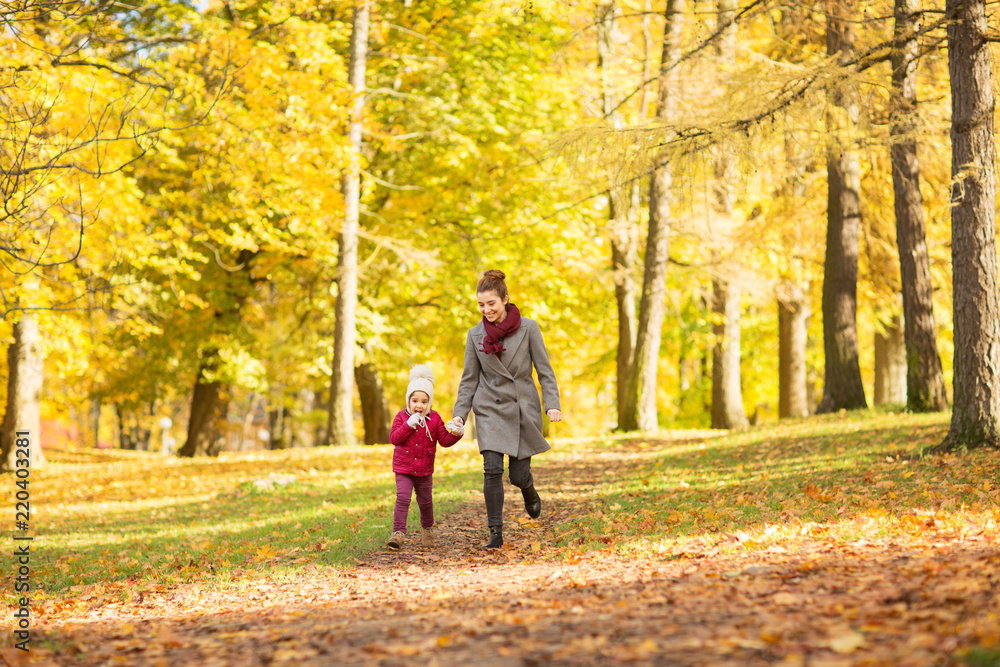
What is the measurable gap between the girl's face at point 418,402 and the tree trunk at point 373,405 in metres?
14.9

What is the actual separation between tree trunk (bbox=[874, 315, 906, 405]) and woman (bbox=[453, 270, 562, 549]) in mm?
14154

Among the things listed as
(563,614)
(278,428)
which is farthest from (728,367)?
(278,428)

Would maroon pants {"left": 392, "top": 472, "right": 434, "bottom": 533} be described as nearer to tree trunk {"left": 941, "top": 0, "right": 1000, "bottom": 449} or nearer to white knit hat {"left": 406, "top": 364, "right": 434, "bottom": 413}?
white knit hat {"left": 406, "top": 364, "right": 434, "bottom": 413}

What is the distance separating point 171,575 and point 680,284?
16260 millimetres

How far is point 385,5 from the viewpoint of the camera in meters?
18.9

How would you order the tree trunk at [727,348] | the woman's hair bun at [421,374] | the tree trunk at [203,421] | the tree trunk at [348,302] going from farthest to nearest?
the tree trunk at [203,421] < the tree trunk at [727,348] < the tree trunk at [348,302] < the woman's hair bun at [421,374]

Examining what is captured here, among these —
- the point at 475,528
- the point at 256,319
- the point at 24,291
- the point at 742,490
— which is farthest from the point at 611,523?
the point at 256,319

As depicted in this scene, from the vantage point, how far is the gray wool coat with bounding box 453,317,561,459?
6.04 m

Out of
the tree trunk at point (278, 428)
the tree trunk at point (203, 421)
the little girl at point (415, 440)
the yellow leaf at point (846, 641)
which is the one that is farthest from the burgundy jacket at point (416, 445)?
the tree trunk at point (278, 428)

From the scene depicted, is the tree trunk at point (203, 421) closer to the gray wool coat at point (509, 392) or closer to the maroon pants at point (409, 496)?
the maroon pants at point (409, 496)

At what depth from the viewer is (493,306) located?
19.6 feet

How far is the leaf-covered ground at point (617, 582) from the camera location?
3244 mm

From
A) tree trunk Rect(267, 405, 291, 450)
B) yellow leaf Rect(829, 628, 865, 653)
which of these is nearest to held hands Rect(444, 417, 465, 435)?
yellow leaf Rect(829, 628, 865, 653)

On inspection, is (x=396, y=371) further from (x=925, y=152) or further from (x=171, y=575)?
(x=171, y=575)
